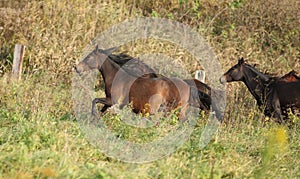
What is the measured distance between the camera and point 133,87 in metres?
9.23

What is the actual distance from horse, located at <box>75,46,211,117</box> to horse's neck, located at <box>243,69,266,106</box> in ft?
6.26

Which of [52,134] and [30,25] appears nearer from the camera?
[52,134]

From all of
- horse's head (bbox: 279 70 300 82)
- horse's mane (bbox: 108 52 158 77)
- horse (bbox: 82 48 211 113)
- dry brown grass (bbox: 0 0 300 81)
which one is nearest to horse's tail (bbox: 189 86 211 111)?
horse (bbox: 82 48 211 113)

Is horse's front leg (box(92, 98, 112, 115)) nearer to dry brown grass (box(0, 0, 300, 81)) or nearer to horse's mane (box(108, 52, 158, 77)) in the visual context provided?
horse's mane (box(108, 52, 158, 77))

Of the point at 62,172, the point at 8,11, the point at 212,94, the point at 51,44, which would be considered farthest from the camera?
the point at 8,11

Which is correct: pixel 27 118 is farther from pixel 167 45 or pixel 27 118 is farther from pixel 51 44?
pixel 167 45

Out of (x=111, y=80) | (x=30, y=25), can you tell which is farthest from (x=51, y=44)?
(x=111, y=80)

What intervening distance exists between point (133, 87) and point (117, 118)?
2113 mm

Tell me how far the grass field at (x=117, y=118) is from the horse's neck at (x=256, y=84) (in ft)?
0.94

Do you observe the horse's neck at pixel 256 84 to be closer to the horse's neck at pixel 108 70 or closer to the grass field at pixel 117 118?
the grass field at pixel 117 118

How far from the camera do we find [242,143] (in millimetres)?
7090

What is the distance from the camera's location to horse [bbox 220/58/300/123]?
10.4 m

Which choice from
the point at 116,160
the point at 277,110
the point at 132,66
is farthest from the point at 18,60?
the point at 116,160

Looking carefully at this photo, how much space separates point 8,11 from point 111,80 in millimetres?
5879
